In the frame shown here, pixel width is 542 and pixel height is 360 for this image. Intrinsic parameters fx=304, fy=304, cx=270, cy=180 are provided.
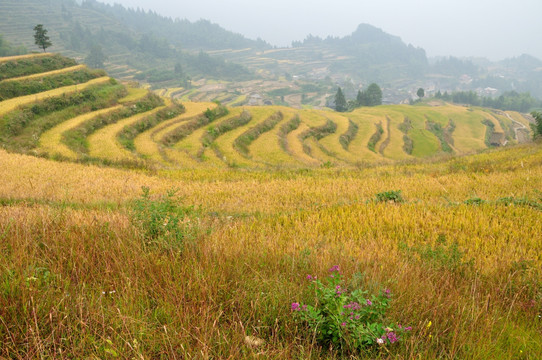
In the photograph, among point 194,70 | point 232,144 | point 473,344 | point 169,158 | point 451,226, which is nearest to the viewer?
point 473,344

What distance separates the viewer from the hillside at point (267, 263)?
208 centimetres

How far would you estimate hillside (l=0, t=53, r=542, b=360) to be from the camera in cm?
208

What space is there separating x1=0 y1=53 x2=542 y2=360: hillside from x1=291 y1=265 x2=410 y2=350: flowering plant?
0.01m

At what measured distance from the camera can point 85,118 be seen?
21875 mm

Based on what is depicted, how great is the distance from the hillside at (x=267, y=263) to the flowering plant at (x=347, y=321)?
0.01 metres

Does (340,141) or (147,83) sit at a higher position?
(147,83)

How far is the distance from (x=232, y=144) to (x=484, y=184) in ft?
59.1

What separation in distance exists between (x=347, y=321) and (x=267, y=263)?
4.22 feet

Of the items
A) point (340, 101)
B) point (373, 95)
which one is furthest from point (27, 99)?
point (373, 95)

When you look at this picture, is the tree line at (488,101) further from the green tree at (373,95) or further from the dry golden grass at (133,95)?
the dry golden grass at (133,95)

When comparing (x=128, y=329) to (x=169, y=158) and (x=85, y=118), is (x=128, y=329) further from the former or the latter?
(x=85, y=118)

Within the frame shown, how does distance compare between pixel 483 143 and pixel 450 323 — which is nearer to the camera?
pixel 450 323

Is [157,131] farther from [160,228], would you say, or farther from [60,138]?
[160,228]

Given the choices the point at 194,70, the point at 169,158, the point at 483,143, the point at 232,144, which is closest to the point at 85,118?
the point at 169,158
